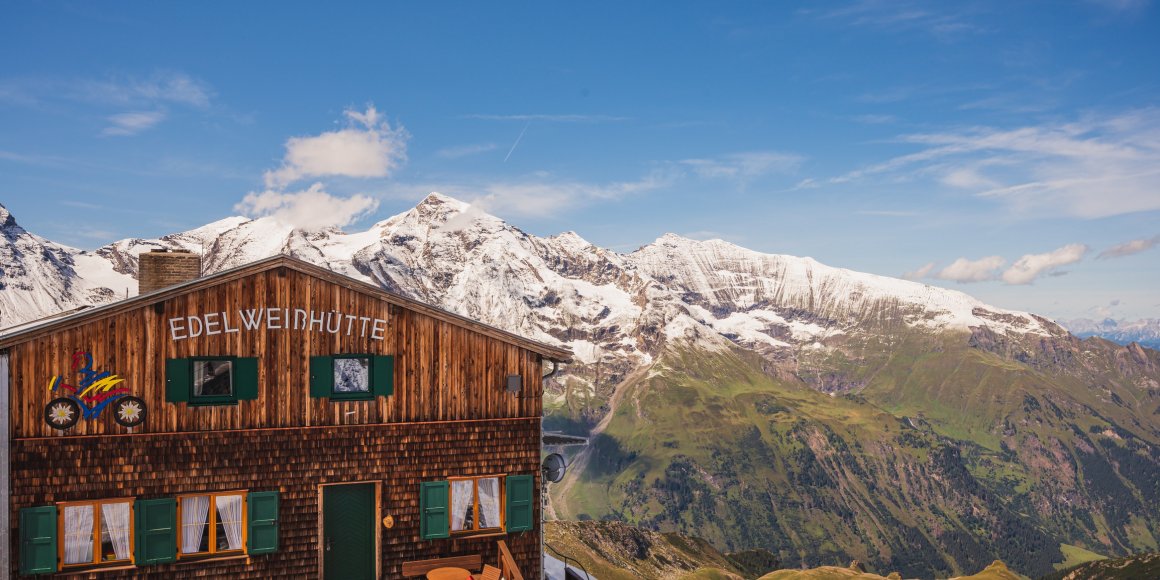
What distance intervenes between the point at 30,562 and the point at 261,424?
22.3ft

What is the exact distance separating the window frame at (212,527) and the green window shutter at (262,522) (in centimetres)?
14

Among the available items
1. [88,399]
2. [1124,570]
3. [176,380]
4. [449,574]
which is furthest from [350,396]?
[1124,570]

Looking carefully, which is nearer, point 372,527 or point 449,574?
point 449,574

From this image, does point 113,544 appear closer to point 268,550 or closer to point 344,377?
point 268,550

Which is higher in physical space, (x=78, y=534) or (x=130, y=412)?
(x=130, y=412)

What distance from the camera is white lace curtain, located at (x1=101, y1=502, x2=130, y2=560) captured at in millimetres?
22188

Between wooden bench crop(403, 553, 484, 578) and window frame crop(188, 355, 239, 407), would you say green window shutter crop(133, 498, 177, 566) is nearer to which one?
window frame crop(188, 355, 239, 407)

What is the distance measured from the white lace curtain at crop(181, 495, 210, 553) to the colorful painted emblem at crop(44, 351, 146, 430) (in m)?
2.78

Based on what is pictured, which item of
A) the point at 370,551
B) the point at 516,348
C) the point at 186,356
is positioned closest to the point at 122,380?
the point at 186,356

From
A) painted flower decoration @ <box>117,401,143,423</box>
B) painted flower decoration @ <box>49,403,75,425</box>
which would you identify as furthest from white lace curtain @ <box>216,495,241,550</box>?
painted flower decoration @ <box>49,403,75,425</box>

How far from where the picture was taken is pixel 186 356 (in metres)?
23.2

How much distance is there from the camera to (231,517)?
76.6ft

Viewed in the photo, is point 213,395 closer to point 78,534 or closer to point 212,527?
point 212,527

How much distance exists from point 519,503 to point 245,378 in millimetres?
9566
